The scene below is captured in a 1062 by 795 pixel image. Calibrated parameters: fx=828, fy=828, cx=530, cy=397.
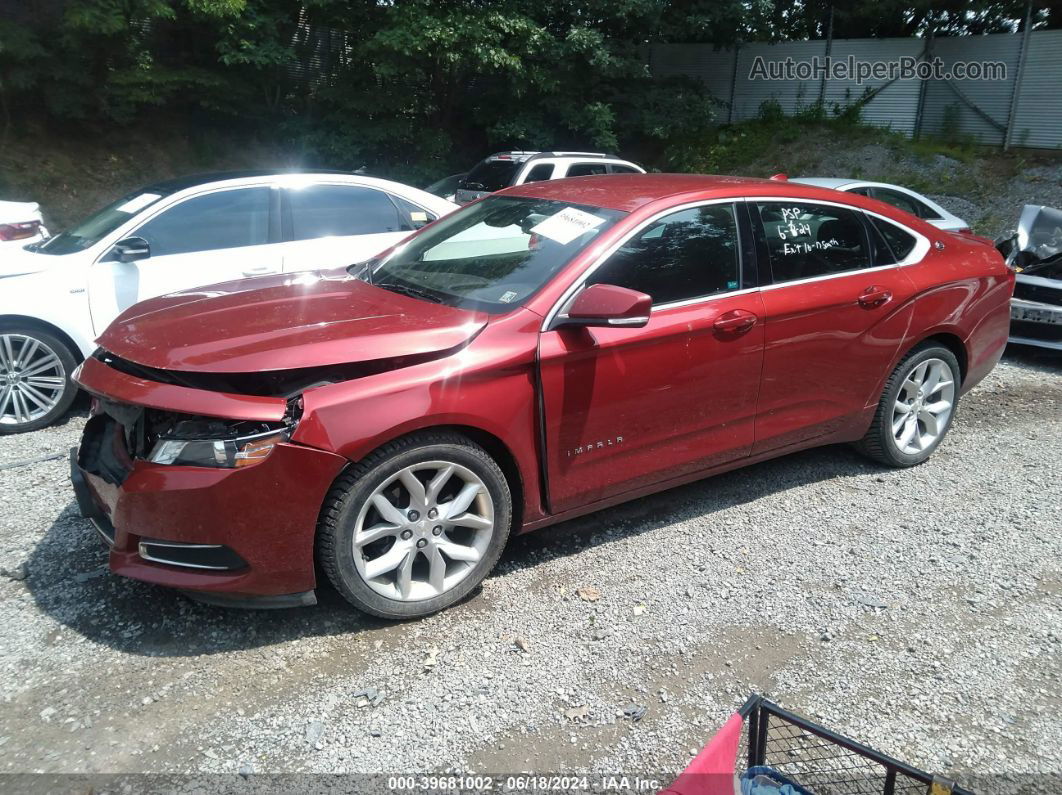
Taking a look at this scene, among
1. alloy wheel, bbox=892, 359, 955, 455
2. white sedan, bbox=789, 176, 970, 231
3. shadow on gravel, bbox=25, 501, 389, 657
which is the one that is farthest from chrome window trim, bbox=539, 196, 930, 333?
white sedan, bbox=789, 176, 970, 231

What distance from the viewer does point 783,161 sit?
18078 mm

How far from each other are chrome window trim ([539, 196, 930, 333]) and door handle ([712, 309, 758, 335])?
10 cm

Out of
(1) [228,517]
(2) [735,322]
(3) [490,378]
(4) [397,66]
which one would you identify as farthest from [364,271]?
(4) [397,66]

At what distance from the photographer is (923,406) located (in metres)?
4.97

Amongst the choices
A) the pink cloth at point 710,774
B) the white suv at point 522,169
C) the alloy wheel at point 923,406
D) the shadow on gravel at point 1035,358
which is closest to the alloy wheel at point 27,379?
the pink cloth at point 710,774

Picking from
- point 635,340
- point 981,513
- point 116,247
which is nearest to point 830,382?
point 981,513

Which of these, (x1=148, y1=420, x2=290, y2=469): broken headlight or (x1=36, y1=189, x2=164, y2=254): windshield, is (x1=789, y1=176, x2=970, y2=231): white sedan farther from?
(x1=148, y1=420, x2=290, y2=469): broken headlight

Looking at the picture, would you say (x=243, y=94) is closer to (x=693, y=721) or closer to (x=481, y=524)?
(x=481, y=524)

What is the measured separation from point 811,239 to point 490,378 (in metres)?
2.06

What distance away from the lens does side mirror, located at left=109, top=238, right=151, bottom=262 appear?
5.59 m

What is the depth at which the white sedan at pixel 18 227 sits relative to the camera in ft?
20.5

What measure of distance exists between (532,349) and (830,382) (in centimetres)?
186

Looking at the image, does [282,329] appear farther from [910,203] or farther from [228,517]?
[910,203]

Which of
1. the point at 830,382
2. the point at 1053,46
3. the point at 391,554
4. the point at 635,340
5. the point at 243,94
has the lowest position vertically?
the point at 391,554
